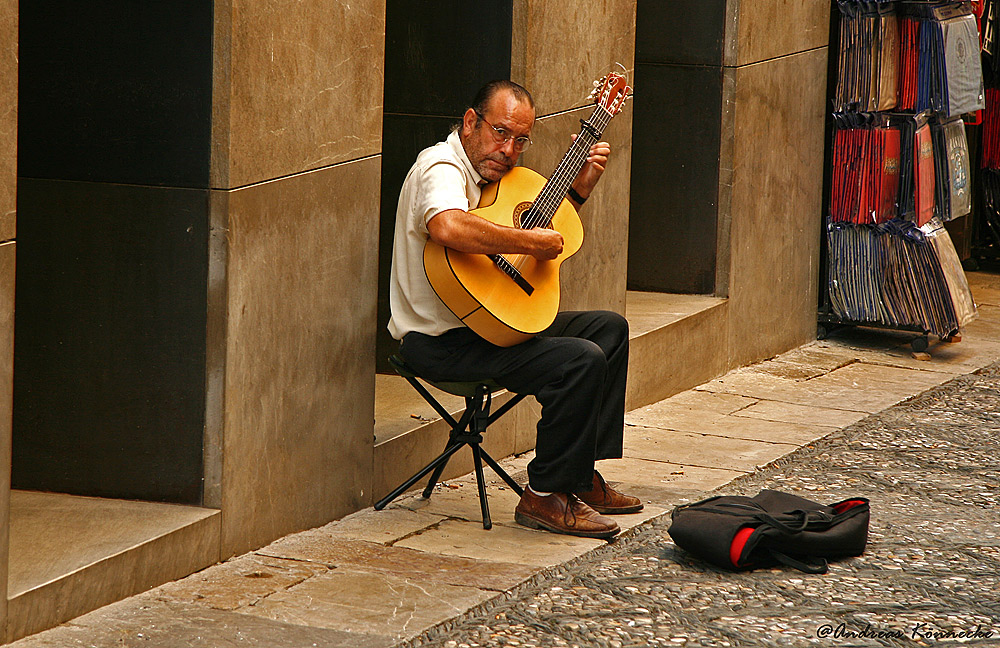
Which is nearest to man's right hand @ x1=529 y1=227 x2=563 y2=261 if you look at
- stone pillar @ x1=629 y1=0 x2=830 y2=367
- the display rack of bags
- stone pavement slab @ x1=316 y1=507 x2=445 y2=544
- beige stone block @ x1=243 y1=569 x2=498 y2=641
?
stone pavement slab @ x1=316 y1=507 x2=445 y2=544

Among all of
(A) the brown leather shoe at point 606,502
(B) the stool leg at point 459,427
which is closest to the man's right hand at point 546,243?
(B) the stool leg at point 459,427

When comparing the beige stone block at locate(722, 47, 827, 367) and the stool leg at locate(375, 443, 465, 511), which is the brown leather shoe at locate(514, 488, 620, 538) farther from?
the beige stone block at locate(722, 47, 827, 367)

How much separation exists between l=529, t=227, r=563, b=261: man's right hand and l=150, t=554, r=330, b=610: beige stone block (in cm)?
123

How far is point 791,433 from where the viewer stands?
22.2 ft

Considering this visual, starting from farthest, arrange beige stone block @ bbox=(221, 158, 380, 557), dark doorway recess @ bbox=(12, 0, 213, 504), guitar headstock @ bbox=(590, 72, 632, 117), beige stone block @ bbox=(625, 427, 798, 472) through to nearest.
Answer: beige stone block @ bbox=(625, 427, 798, 472) < guitar headstock @ bbox=(590, 72, 632, 117) < beige stone block @ bbox=(221, 158, 380, 557) < dark doorway recess @ bbox=(12, 0, 213, 504)

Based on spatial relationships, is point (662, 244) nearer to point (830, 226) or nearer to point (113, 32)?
point (830, 226)

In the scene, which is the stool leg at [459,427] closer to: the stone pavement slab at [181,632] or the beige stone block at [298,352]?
the beige stone block at [298,352]

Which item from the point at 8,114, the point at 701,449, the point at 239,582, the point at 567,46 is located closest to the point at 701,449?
the point at 701,449

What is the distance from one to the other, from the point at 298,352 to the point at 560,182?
1.07 meters

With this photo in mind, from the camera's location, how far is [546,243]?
191 inches

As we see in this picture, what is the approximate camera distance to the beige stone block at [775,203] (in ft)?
26.3

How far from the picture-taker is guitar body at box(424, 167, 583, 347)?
15.8ft

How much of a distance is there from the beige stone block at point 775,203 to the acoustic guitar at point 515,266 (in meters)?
2.92

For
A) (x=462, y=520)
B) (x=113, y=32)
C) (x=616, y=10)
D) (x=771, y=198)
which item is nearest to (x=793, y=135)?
(x=771, y=198)
